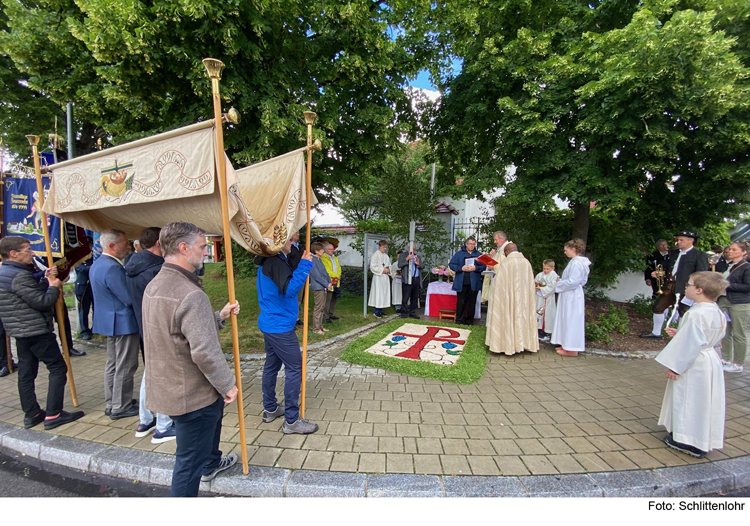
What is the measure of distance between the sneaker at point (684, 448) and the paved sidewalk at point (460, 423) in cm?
6

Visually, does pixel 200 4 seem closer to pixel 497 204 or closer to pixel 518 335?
pixel 518 335

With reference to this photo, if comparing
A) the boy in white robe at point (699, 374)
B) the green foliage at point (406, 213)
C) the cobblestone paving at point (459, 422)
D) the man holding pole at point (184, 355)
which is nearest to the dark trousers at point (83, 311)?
the cobblestone paving at point (459, 422)

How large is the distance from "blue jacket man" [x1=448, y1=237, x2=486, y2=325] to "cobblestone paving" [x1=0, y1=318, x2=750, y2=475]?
275 cm

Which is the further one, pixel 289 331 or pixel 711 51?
pixel 711 51

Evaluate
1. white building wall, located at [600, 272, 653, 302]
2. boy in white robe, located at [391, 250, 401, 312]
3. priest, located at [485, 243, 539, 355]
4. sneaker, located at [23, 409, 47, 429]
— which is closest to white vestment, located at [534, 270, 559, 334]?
priest, located at [485, 243, 539, 355]

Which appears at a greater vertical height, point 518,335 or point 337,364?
point 518,335

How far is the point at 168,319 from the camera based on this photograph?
77.1 inches

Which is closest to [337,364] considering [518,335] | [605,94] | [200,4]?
[518,335]

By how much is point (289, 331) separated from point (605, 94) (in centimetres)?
727

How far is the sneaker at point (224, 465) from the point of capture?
256cm

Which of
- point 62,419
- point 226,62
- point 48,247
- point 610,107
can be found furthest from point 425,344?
point 226,62

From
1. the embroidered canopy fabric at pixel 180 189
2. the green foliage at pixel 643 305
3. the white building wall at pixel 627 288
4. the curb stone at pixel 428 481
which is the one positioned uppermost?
the embroidered canopy fabric at pixel 180 189

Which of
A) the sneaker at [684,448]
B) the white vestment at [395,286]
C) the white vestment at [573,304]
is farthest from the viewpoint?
the white vestment at [395,286]

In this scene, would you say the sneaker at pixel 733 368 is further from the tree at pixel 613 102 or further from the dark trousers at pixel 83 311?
the dark trousers at pixel 83 311
